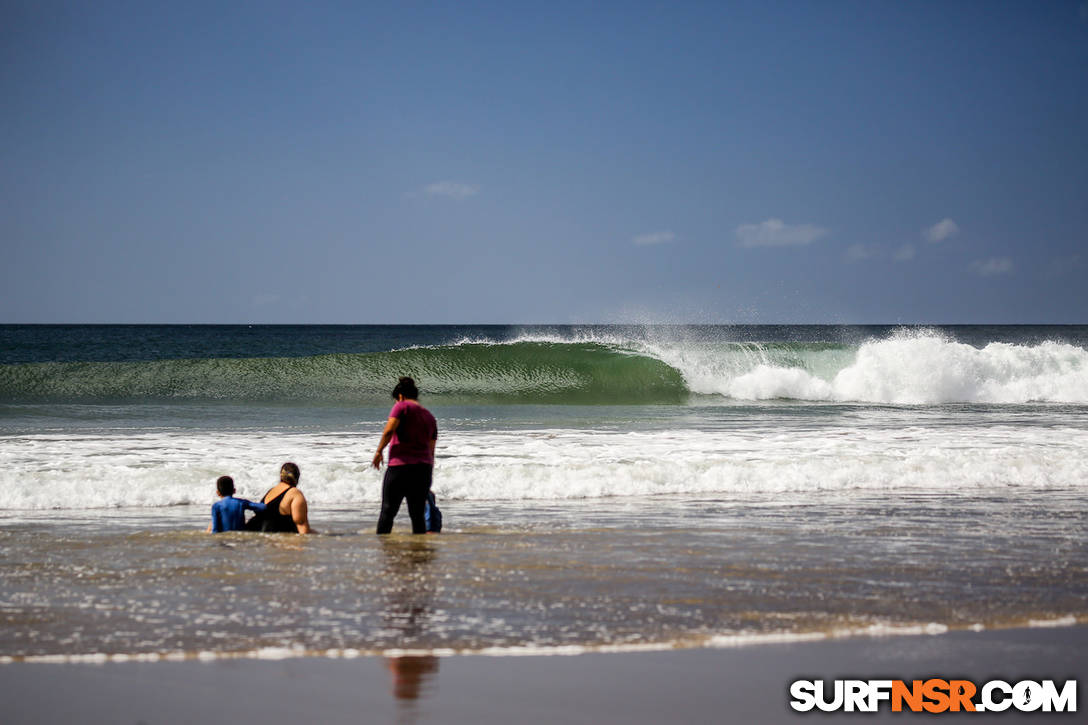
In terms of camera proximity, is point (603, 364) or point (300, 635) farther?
point (603, 364)

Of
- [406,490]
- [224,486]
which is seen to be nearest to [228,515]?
[224,486]

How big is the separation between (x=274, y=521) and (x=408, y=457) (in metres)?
1.29

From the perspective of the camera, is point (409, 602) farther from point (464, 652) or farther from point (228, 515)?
point (228, 515)

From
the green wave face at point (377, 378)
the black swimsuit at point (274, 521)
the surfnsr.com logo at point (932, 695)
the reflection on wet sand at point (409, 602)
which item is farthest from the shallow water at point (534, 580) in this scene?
the green wave face at point (377, 378)

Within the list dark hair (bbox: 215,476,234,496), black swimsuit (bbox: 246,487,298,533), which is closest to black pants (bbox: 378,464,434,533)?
black swimsuit (bbox: 246,487,298,533)

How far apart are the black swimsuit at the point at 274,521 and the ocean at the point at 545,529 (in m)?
0.29

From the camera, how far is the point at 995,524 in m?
8.78

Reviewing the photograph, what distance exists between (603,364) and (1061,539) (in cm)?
2085

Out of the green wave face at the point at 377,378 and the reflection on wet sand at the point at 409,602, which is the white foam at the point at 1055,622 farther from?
the green wave face at the point at 377,378

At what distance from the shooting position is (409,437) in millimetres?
8219

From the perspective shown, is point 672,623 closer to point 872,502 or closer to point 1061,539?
point 1061,539

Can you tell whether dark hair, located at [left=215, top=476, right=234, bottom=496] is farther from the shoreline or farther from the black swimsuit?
the shoreline

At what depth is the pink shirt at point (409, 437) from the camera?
8.20 metres

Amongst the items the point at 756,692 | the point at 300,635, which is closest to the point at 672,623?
the point at 756,692
